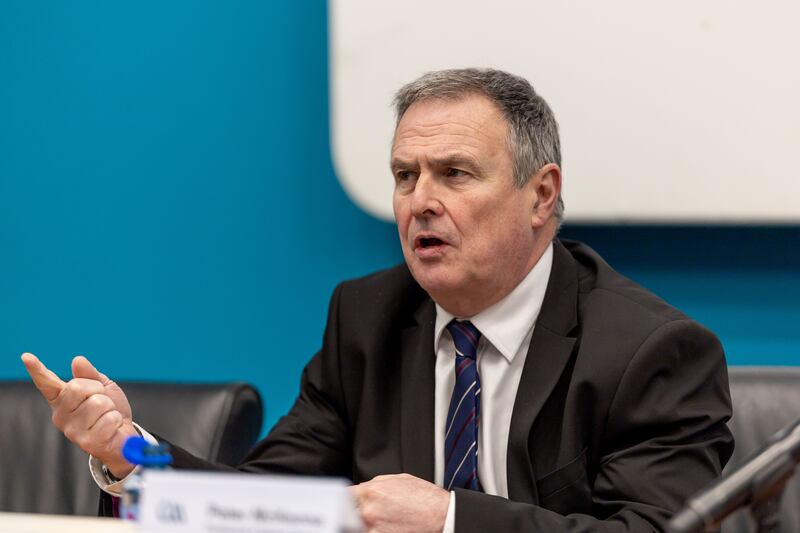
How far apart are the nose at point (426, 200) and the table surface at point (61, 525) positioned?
90 centimetres

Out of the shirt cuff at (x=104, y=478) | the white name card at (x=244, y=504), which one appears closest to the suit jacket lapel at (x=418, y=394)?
the shirt cuff at (x=104, y=478)

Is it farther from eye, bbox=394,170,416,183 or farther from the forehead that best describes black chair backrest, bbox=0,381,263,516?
the forehead

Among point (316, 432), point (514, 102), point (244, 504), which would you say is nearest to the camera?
point (244, 504)

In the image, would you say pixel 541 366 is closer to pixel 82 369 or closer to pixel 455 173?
pixel 455 173

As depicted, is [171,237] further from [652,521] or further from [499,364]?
[652,521]

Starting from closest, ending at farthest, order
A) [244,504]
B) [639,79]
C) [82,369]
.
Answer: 1. [244,504]
2. [82,369]
3. [639,79]

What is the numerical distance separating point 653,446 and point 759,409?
0.41m

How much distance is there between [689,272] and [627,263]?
158 mm

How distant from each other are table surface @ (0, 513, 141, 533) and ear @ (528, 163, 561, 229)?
3.57 ft

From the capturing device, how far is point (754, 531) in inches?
47.0

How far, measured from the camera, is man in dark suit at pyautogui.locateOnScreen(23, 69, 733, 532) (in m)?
1.84

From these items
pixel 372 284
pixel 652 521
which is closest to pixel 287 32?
pixel 372 284

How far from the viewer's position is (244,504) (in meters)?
1.13

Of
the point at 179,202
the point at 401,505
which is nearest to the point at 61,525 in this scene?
the point at 401,505
